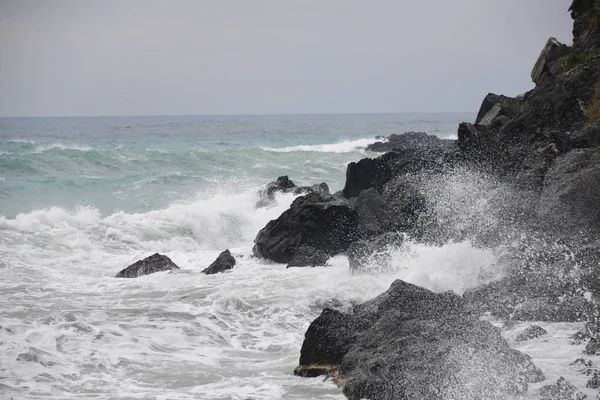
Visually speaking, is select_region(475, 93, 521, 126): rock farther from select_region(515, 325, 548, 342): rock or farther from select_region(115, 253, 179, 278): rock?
select_region(515, 325, 548, 342): rock

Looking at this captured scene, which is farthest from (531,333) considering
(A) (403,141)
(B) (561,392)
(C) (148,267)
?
(A) (403,141)

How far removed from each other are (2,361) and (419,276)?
5.88 m

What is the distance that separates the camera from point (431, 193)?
1416cm

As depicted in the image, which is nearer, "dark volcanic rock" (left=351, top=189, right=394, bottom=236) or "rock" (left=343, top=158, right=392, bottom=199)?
"dark volcanic rock" (left=351, top=189, right=394, bottom=236)

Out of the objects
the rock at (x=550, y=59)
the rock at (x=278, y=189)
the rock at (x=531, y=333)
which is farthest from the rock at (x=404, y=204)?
the rock at (x=278, y=189)

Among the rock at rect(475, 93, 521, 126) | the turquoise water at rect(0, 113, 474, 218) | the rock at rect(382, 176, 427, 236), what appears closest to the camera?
the rock at rect(382, 176, 427, 236)

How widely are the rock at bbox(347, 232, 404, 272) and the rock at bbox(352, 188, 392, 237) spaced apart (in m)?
1.78

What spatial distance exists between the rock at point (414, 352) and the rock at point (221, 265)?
559cm

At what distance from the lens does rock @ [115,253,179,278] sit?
515 inches

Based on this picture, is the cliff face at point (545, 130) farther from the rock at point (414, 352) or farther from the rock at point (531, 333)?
the rock at point (414, 352)

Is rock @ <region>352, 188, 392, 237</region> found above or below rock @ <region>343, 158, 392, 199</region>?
below

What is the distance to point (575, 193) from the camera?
9.76 meters

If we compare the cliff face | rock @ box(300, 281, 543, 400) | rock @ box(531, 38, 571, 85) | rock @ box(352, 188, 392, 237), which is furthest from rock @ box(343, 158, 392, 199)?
rock @ box(300, 281, 543, 400)

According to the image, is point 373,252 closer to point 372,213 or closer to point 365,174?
point 372,213
